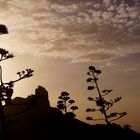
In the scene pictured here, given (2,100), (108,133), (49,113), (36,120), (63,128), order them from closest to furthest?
1. (2,100)
2. (108,133)
3. (63,128)
4. (36,120)
5. (49,113)

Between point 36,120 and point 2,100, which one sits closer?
point 2,100

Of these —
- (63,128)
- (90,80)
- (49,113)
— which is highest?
(49,113)

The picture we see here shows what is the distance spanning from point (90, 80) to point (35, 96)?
1821 cm

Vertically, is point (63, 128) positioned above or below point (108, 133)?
above

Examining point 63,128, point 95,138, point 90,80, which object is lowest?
point 95,138

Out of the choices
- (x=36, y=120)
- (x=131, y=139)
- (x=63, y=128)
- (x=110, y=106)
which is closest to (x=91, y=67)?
(x=110, y=106)

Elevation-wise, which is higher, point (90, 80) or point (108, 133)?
point (90, 80)

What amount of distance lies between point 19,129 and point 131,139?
1359 inches

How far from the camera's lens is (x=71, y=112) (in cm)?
5862

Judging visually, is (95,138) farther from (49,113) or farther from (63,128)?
(49,113)

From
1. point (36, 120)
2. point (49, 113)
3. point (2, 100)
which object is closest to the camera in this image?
point (2, 100)

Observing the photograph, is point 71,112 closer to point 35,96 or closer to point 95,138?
point 95,138

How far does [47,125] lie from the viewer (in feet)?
271

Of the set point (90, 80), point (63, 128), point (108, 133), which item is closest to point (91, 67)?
point (90, 80)
